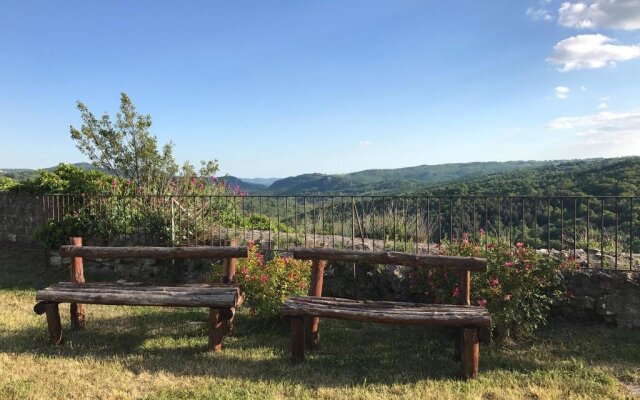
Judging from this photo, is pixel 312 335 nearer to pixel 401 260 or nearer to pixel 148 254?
pixel 401 260

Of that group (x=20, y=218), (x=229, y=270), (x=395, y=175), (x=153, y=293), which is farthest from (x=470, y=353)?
(x=395, y=175)

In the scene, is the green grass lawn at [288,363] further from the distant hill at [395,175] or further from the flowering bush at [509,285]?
the distant hill at [395,175]

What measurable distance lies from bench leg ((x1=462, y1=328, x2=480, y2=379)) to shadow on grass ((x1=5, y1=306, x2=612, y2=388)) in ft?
0.47

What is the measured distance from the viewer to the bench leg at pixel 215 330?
184 inches

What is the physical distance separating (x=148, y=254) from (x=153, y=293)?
661mm

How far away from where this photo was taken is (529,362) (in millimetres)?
4391

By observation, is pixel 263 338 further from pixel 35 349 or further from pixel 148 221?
pixel 148 221

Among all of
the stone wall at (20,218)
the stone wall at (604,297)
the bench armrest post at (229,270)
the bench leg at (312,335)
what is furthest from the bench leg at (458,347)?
the stone wall at (20,218)

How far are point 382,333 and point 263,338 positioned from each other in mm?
1437

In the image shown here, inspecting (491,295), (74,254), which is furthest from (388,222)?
(74,254)

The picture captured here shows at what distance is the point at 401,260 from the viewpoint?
461 centimetres

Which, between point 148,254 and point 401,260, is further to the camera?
point 148,254

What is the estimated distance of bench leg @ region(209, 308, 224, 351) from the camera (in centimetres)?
468

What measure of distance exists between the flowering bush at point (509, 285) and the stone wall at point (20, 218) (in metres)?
9.03
